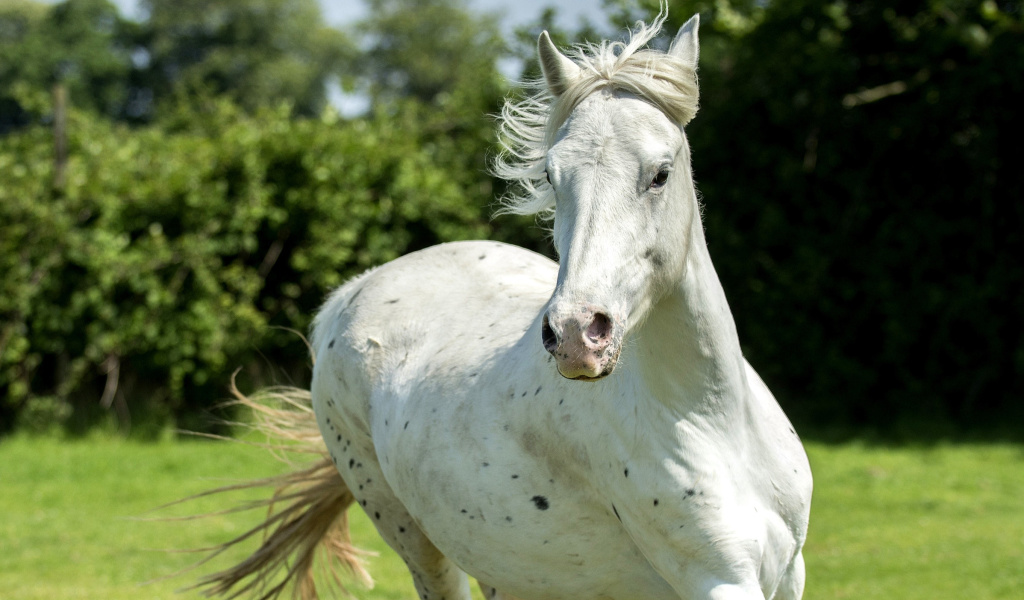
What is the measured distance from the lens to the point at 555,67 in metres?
→ 2.31

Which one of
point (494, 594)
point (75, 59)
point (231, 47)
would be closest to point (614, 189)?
point (494, 594)

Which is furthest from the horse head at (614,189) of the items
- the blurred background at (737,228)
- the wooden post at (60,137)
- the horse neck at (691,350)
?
the wooden post at (60,137)

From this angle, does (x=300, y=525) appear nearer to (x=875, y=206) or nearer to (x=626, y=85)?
(x=626, y=85)

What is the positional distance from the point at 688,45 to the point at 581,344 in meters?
0.92

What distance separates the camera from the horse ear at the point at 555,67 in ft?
7.50

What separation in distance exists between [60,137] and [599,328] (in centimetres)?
799

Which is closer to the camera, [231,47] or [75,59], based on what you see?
[75,59]

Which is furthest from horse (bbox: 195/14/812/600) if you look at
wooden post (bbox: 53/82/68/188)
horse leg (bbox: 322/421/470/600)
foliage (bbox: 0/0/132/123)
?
foliage (bbox: 0/0/132/123)

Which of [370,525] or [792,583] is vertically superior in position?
[792,583]

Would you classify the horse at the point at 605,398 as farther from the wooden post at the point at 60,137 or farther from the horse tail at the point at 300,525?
the wooden post at the point at 60,137

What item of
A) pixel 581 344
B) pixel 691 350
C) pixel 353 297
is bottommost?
pixel 353 297

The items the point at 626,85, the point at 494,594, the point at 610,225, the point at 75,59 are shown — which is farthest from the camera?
the point at 75,59

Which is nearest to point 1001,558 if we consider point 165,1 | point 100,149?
point 100,149

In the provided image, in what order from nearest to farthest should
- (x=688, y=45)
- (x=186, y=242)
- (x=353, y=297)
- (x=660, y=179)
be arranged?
(x=660, y=179) < (x=688, y=45) < (x=353, y=297) < (x=186, y=242)
